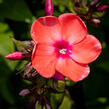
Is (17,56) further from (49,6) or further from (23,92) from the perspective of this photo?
(49,6)

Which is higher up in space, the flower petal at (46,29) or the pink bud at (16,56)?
the flower petal at (46,29)

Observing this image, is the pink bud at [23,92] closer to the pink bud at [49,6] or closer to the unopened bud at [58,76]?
the unopened bud at [58,76]

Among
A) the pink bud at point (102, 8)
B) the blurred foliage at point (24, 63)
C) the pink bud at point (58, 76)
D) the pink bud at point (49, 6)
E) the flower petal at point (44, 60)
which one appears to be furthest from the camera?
the blurred foliage at point (24, 63)

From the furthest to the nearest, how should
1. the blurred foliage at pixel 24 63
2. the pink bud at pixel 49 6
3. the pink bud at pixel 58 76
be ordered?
the blurred foliage at pixel 24 63 → the pink bud at pixel 49 6 → the pink bud at pixel 58 76

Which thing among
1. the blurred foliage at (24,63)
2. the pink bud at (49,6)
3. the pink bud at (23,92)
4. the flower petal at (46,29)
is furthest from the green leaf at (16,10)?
the pink bud at (23,92)

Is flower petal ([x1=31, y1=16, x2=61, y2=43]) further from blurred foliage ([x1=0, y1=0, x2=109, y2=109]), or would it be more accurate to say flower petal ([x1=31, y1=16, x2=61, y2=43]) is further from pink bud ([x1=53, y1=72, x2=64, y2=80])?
blurred foliage ([x1=0, y1=0, x2=109, y2=109])

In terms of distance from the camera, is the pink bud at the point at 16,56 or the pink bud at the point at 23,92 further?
the pink bud at the point at 23,92

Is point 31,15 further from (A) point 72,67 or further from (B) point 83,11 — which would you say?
(A) point 72,67

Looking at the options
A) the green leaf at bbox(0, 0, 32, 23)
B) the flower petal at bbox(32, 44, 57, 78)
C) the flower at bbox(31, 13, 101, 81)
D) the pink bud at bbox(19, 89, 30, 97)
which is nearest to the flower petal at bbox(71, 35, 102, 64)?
the flower at bbox(31, 13, 101, 81)

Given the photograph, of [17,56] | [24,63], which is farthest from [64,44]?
[24,63]

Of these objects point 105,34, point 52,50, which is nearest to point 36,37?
point 52,50
